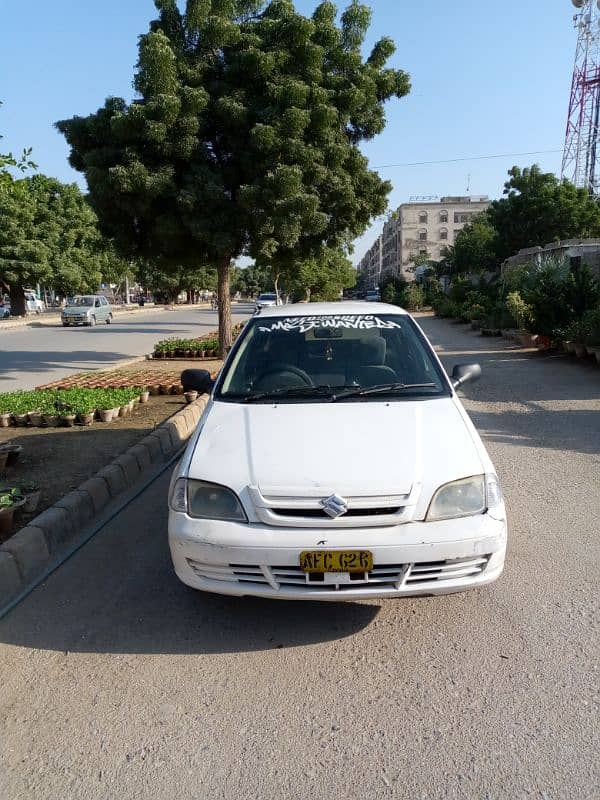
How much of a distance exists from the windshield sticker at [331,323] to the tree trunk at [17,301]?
4242 cm

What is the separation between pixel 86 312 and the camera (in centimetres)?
3466

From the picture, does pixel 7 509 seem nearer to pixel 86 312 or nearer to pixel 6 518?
pixel 6 518

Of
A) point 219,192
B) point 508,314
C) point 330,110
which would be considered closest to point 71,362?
point 219,192

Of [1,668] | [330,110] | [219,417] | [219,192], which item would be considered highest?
[330,110]

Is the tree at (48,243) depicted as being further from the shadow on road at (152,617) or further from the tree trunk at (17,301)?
the shadow on road at (152,617)

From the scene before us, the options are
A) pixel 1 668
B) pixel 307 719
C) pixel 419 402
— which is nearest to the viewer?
pixel 307 719

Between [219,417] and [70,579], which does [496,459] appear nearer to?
[219,417]

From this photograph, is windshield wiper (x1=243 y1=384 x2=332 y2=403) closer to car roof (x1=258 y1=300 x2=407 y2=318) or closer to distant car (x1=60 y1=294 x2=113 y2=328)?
car roof (x1=258 y1=300 x2=407 y2=318)

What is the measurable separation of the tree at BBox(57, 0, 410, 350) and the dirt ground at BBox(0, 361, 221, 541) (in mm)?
4141

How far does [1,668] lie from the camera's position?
10.5ft

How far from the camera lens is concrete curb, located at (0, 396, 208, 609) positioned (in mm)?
4027

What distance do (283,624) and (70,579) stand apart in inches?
59.5

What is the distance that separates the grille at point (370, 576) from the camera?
3.12m

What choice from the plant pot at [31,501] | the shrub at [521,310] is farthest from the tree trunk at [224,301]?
the plant pot at [31,501]
